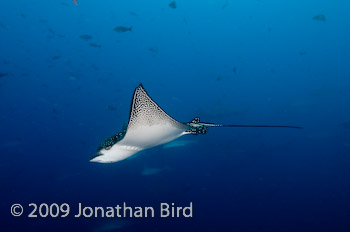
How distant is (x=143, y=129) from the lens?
116 inches

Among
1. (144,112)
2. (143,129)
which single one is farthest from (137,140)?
(144,112)

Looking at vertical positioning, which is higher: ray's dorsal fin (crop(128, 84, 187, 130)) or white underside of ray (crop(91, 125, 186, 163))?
ray's dorsal fin (crop(128, 84, 187, 130))

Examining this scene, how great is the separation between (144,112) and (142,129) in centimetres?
22

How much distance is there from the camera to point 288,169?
1684cm

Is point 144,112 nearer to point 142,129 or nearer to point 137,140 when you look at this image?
point 142,129

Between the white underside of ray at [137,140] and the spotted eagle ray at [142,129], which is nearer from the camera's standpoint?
the spotted eagle ray at [142,129]

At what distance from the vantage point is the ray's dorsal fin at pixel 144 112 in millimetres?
2734

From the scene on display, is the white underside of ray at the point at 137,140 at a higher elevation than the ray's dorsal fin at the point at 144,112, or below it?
below

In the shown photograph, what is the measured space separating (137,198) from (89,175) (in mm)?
2919

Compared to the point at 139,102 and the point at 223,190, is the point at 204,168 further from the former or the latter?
the point at 139,102

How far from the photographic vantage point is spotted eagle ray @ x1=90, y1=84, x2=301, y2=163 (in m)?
2.79

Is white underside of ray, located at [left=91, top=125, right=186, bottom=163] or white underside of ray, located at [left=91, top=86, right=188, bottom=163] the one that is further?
white underside of ray, located at [left=91, top=125, right=186, bottom=163]

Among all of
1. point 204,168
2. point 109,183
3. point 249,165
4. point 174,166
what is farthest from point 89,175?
point 249,165

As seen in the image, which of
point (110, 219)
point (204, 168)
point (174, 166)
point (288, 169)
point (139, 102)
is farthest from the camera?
point (288, 169)
